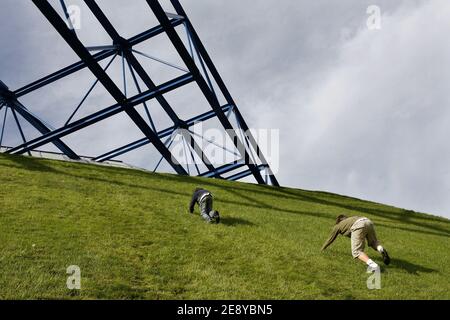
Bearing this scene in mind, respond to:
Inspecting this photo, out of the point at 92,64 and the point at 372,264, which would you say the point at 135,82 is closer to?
the point at 92,64

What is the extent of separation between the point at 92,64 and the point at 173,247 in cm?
1139

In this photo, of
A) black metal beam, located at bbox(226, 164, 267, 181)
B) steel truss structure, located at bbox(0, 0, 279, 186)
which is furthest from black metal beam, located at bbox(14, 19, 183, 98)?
black metal beam, located at bbox(226, 164, 267, 181)

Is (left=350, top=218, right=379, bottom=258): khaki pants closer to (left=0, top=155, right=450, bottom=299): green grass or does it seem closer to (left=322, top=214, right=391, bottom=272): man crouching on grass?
(left=322, top=214, right=391, bottom=272): man crouching on grass

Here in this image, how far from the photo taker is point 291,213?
18.7m

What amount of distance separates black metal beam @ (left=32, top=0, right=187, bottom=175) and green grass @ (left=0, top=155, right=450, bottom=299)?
3.60m

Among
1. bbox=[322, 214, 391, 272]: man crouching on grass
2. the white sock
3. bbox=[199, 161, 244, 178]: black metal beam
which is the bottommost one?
the white sock

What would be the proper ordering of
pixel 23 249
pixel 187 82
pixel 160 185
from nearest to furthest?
pixel 23 249 < pixel 160 185 < pixel 187 82

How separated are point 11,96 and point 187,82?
31.8 ft

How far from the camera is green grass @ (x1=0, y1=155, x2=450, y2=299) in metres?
9.12

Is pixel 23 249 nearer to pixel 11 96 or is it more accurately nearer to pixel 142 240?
pixel 142 240

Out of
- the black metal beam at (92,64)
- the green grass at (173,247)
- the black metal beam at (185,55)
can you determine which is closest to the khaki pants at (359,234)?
the green grass at (173,247)
